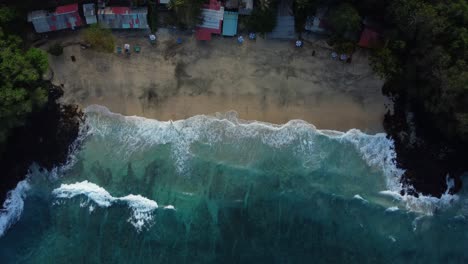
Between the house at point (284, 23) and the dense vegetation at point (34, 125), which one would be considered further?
the house at point (284, 23)

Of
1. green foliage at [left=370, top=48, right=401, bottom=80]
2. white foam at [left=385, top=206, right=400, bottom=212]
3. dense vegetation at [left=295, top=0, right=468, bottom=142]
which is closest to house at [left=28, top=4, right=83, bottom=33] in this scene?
dense vegetation at [left=295, top=0, right=468, bottom=142]

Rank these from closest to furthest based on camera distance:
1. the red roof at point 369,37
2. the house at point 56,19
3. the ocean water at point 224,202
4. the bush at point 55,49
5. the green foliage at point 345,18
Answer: the green foliage at point 345,18
the ocean water at point 224,202
the red roof at point 369,37
the house at point 56,19
the bush at point 55,49

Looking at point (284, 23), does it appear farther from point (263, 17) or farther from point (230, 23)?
point (230, 23)

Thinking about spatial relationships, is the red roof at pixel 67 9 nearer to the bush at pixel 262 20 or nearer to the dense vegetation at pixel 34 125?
the dense vegetation at pixel 34 125

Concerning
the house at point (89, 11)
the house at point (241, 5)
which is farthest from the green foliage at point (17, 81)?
the house at point (241, 5)

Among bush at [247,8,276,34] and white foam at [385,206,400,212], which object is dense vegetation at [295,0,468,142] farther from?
white foam at [385,206,400,212]

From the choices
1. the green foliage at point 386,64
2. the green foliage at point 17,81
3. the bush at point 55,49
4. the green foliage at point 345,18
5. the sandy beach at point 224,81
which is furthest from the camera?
the sandy beach at point 224,81
